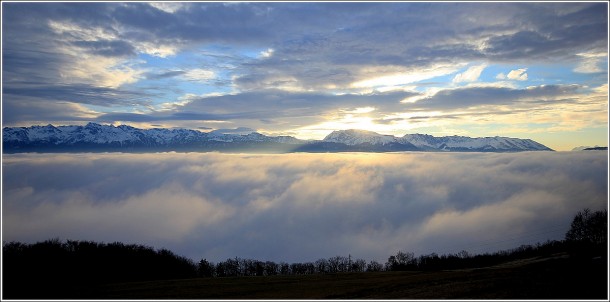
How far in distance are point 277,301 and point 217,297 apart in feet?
29.9

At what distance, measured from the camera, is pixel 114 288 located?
4950 cm

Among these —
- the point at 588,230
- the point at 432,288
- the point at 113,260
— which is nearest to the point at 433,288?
the point at 432,288

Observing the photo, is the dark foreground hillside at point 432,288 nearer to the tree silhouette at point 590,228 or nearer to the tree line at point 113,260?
the tree line at point 113,260

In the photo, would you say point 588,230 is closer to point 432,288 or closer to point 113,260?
point 432,288

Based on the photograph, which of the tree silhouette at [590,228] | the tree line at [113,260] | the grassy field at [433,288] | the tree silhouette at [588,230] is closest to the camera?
the grassy field at [433,288]

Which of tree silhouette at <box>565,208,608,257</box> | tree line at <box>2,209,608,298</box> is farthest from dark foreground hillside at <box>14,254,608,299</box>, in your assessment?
tree silhouette at <box>565,208,608,257</box>

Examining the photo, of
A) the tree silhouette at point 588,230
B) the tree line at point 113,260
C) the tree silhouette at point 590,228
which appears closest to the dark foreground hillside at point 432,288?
the tree line at point 113,260

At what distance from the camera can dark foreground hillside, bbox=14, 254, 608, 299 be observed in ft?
110

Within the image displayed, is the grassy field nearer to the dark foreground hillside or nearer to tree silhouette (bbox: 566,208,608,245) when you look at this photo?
the dark foreground hillside

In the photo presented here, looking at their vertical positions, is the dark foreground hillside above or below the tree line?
above

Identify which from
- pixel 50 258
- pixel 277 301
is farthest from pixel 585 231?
pixel 50 258

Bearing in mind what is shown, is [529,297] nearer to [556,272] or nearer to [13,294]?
[556,272]

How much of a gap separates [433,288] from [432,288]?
10cm

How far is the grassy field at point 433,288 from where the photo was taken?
3353 cm
